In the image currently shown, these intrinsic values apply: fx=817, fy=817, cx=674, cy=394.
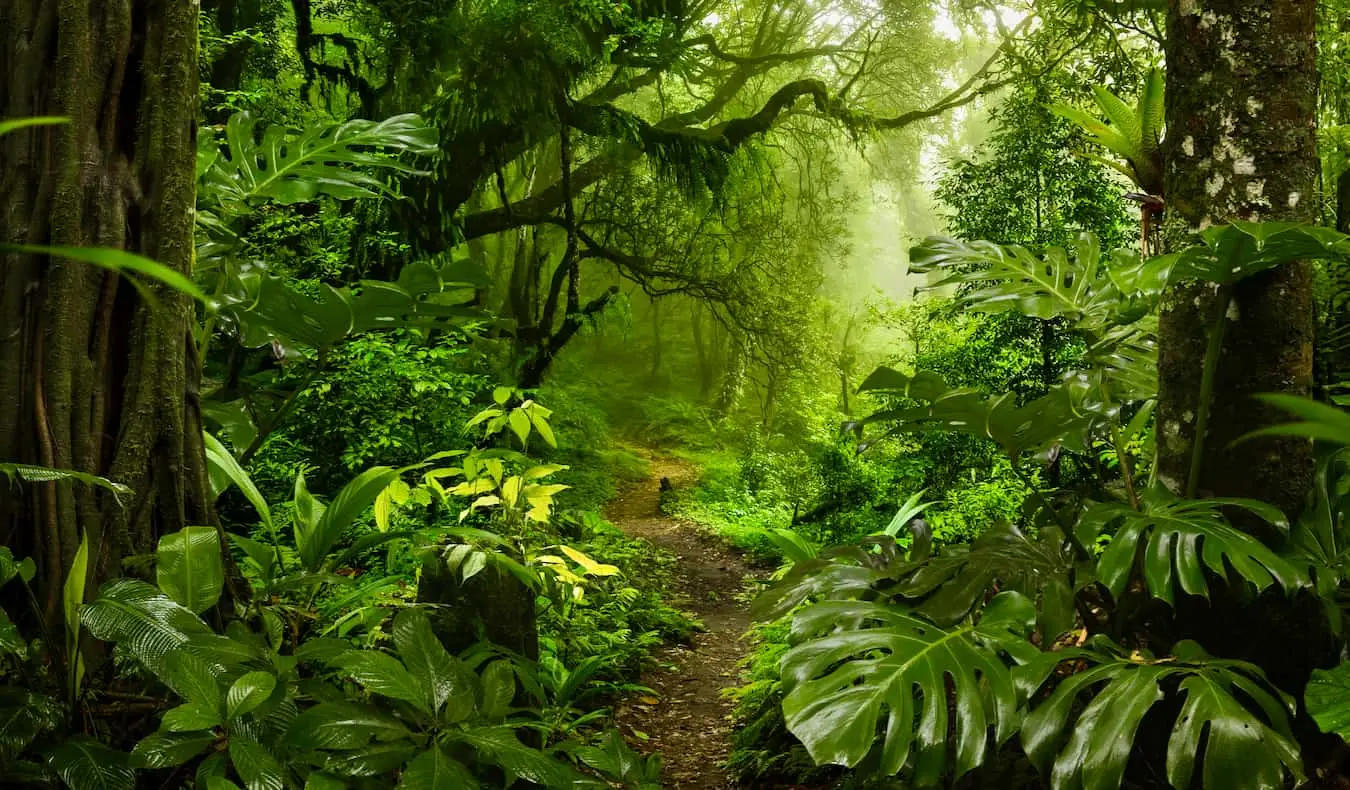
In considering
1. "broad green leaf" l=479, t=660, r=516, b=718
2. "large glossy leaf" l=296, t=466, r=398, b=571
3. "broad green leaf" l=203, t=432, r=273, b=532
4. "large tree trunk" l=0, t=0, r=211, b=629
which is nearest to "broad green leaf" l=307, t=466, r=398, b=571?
"large glossy leaf" l=296, t=466, r=398, b=571

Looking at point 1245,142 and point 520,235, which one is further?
point 520,235

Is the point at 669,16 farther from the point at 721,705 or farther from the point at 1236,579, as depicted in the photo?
the point at 1236,579

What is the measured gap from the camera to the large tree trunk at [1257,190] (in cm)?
174

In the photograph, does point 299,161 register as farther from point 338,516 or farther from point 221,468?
point 338,516

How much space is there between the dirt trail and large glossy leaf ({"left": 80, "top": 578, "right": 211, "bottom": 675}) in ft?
6.42

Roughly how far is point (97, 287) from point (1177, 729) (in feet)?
6.69

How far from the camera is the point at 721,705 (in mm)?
3736

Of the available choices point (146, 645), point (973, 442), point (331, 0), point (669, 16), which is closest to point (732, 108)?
point (669, 16)

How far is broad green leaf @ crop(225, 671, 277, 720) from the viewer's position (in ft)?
3.85

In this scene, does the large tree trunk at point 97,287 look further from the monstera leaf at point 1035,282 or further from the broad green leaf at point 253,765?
the monstera leaf at point 1035,282

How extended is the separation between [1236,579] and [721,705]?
2463 millimetres

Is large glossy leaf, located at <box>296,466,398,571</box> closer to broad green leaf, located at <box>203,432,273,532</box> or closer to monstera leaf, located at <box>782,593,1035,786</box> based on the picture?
broad green leaf, located at <box>203,432,273,532</box>

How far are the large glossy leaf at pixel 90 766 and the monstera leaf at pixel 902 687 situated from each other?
945 millimetres

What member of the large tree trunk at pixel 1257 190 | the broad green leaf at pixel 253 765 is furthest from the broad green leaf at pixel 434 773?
the large tree trunk at pixel 1257 190
